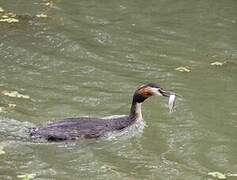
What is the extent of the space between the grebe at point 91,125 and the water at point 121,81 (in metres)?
0.14

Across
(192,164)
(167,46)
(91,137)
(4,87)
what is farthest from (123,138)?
(167,46)

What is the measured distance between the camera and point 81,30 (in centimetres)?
1675

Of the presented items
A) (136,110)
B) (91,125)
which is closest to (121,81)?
(136,110)

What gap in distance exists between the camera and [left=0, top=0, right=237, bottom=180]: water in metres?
10.7

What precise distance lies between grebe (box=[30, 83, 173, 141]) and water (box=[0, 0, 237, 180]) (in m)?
0.14

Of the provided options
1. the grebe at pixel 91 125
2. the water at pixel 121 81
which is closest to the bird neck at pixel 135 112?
the grebe at pixel 91 125

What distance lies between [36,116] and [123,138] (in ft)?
5.28

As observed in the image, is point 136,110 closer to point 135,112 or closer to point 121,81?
point 135,112

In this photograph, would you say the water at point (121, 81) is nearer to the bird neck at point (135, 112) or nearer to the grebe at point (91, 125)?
the grebe at point (91, 125)

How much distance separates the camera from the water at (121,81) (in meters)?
10.7

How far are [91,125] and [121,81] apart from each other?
106 inches

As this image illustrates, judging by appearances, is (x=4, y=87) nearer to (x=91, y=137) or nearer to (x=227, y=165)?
(x=91, y=137)

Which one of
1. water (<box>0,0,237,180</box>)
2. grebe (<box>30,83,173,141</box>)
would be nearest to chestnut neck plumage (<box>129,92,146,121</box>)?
grebe (<box>30,83,173,141</box>)

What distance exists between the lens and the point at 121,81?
45.7ft
